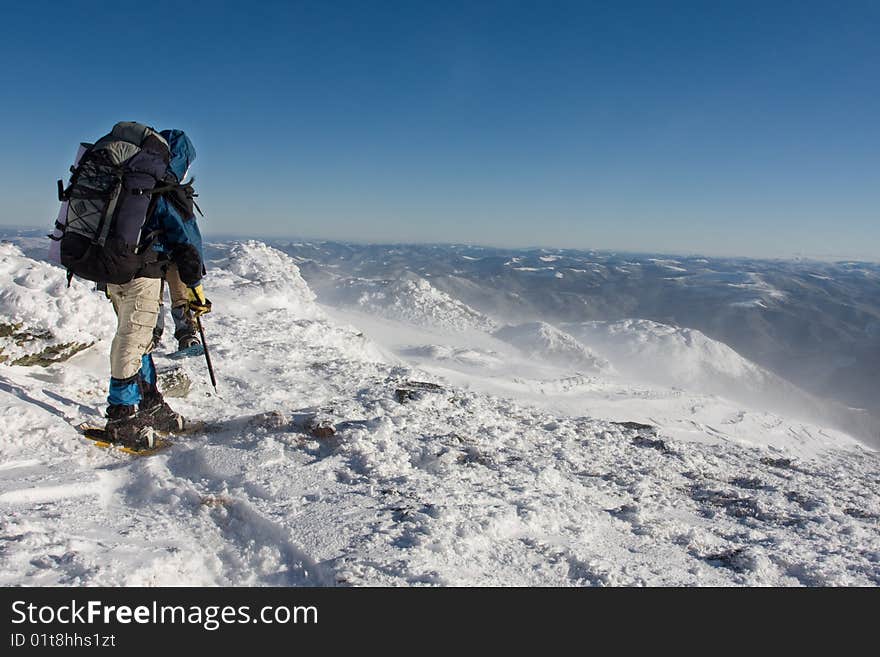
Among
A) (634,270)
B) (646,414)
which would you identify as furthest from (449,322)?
(634,270)

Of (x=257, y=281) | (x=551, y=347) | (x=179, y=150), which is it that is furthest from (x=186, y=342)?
(x=551, y=347)

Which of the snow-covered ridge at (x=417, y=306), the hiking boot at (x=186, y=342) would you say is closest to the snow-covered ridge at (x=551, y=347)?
the snow-covered ridge at (x=417, y=306)

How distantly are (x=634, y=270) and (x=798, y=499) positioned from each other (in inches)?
7846

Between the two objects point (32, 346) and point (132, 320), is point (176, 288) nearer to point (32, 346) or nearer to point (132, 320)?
point (132, 320)

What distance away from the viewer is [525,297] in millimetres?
124375

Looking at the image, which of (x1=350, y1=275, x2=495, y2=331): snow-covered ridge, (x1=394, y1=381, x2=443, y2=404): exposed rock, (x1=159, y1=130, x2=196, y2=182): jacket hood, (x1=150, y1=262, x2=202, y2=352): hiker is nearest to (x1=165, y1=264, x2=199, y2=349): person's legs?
(x1=150, y1=262, x2=202, y2=352): hiker

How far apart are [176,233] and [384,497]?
2520 millimetres

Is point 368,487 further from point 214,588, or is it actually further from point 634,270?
point 634,270

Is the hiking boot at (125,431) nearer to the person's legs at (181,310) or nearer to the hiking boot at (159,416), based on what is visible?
the hiking boot at (159,416)

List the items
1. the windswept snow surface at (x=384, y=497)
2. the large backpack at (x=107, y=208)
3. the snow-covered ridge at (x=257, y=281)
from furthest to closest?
the snow-covered ridge at (x=257, y=281)
the large backpack at (x=107, y=208)
the windswept snow surface at (x=384, y=497)

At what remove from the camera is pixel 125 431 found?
3.74 metres

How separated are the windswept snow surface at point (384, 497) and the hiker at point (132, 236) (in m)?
0.63

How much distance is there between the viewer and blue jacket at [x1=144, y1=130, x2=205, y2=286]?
11.3 feet

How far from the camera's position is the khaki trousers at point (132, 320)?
354 cm
